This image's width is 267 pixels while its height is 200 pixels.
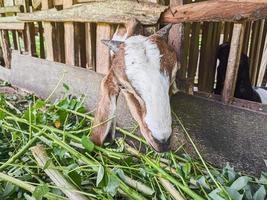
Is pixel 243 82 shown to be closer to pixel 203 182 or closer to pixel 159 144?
pixel 203 182

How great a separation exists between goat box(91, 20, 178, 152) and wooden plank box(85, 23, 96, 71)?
3.72 feet

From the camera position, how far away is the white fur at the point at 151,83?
1095 millimetres

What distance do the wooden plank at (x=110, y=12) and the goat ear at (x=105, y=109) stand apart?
557 mm

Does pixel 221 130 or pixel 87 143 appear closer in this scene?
pixel 87 143

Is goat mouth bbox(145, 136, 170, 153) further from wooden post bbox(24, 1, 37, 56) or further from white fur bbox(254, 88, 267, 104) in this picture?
wooden post bbox(24, 1, 37, 56)

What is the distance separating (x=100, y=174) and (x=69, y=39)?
1656 millimetres

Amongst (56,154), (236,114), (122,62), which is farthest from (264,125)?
(56,154)

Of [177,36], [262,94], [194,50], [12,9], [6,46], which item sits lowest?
[262,94]

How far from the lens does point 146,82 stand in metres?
1.13

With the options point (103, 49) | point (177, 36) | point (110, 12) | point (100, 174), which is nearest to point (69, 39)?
point (103, 49)

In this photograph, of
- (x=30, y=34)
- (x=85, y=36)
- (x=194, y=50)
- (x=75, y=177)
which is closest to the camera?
(x=75, y=177)

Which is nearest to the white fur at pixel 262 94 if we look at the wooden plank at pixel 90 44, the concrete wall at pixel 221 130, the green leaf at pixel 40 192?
the concrete wall at pixel 221 130

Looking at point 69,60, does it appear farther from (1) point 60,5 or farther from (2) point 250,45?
(2) point 250,45

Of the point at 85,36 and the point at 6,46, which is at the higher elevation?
the point at 85,36
